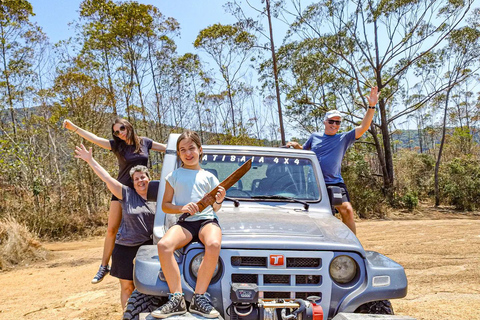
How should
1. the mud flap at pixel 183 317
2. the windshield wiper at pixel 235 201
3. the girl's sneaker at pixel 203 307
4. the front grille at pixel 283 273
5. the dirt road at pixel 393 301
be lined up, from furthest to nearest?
the dirt road at pixel 393 301, the windshield wiper at pixel 235 201, the front grille at pixel 283 273, the girl's sneaker at pixel 203 307, the mud flap at pixel 183 317

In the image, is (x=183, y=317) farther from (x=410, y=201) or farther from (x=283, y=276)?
(x=410, y=201)

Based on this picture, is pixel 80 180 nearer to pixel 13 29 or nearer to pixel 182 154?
pixel 13 29

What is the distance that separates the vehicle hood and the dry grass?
7656 millimetres

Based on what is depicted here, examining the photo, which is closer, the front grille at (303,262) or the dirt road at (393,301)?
the front grille at (303,262)

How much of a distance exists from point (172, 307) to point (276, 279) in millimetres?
724

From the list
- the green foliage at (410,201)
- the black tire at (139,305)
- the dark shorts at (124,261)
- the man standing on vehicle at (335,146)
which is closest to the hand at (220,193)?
the black tire at (139,305)

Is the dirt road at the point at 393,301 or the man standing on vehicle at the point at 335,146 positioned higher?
the man standing on vehicle at the point at 335,146

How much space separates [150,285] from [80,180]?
489 inches

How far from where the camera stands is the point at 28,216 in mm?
12062

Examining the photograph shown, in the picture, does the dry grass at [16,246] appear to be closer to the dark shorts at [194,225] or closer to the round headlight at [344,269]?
the dark shorts at [194,225]

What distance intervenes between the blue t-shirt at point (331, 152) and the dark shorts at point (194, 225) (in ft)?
6.59

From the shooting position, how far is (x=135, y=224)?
12.8 ft

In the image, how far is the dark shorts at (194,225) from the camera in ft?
9.68

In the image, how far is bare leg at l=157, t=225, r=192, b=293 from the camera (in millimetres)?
2588
